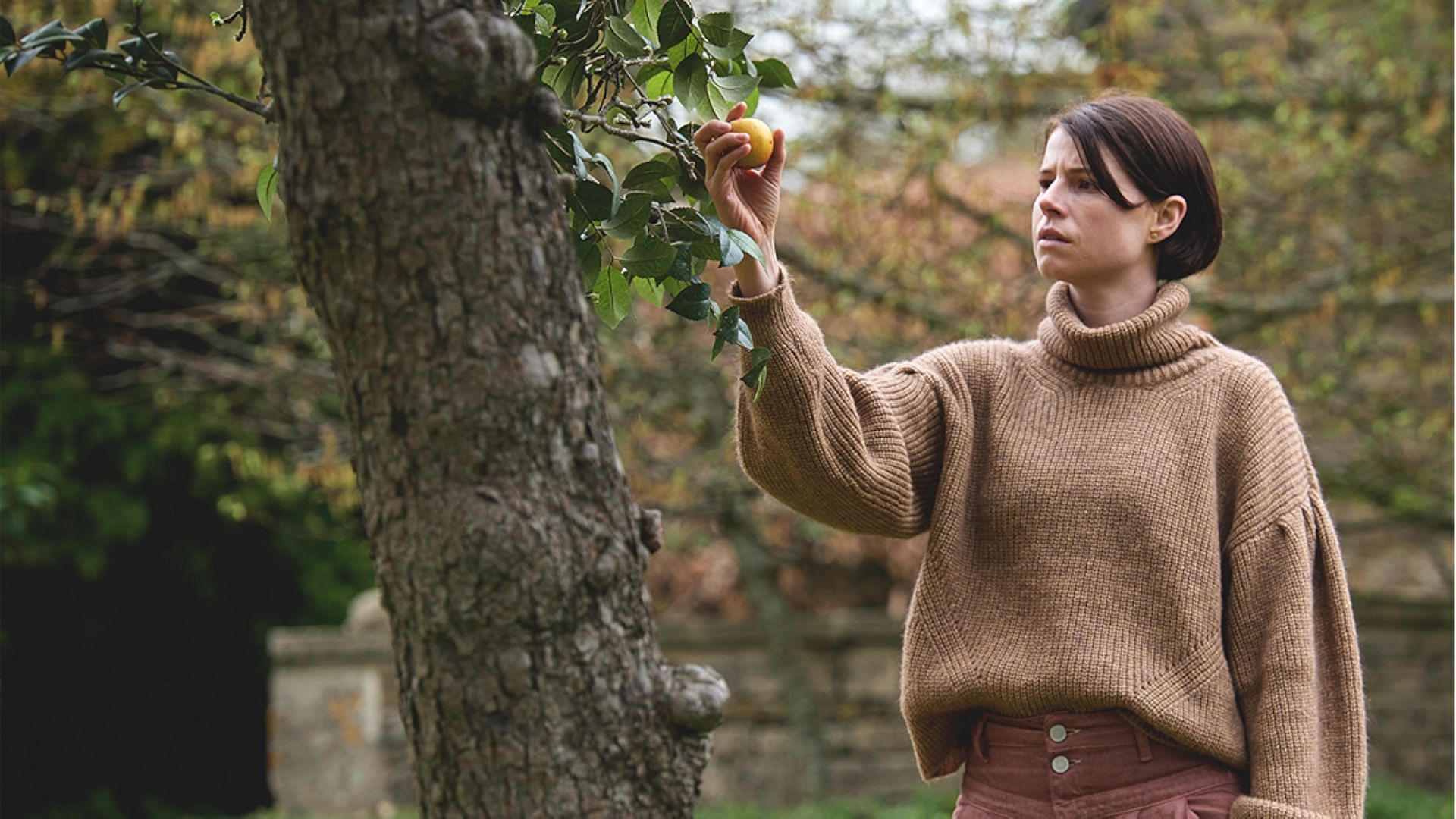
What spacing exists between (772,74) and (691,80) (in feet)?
0.60

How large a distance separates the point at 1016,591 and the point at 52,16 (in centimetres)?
421

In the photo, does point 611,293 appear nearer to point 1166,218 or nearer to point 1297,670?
point 1166,218

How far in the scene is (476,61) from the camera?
1.43 meters

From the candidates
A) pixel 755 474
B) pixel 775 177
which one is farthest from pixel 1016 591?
pixel 775 177

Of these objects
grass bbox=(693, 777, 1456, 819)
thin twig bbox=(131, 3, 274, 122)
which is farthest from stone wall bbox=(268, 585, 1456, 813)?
thin twig bbox=(131, 3, 274, 122)

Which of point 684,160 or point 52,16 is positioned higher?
point 52,16

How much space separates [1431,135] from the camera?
550cm

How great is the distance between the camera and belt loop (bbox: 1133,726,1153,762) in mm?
1972

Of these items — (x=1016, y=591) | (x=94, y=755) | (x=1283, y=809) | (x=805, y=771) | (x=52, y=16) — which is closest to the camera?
(x=1283, y=809)

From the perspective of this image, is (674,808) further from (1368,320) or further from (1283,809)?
(1368,320)

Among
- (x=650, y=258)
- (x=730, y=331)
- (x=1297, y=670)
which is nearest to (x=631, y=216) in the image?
(x=650, y=258)

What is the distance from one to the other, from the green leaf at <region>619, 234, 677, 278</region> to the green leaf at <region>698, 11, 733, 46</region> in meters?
0.27

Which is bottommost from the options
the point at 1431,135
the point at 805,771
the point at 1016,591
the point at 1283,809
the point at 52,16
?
the point at 805,771

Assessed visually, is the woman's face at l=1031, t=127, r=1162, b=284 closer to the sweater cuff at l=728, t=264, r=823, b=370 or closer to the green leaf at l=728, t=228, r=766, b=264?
the sweater cuff at l=728, t=264, r=823, b=370
